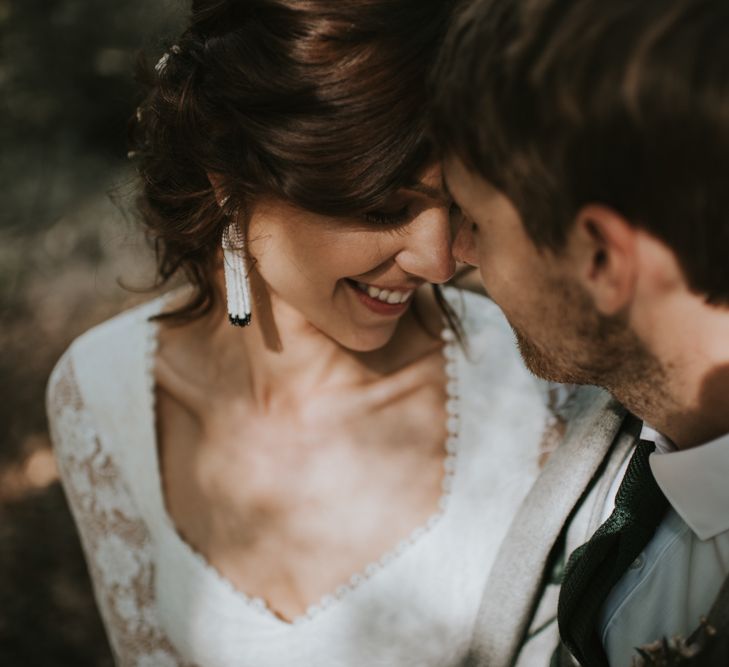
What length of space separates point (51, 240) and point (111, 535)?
278 centimetres

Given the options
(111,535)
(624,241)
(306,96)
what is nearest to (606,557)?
(624,241)

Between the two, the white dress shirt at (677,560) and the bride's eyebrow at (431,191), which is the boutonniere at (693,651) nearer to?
the white dress shirt at (677,560)

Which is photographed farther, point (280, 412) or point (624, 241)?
point (280, 412)

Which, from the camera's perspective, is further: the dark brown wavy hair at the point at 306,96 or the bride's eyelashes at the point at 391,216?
the bride's eyelashes at the point at 391,216

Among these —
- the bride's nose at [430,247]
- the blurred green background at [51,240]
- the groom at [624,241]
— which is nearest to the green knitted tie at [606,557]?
the groom at [624,241]

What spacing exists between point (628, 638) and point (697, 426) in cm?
44

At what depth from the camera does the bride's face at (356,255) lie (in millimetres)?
1783

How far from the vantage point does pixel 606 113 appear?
45.2 inches

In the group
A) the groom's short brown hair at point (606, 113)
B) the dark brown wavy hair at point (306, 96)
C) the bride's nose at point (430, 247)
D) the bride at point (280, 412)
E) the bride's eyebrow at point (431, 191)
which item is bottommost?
the bride at point (280, 412)

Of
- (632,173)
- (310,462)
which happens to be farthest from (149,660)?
(632,173)

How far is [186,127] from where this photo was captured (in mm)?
1853

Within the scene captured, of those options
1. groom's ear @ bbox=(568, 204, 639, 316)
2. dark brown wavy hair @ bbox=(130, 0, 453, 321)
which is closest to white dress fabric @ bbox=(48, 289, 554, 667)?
dark brown wavy hair @ bbox=(130, 0, 453, 321)

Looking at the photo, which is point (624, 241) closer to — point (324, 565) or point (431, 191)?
point (431, 191)

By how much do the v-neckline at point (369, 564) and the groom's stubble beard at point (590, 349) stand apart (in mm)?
752
